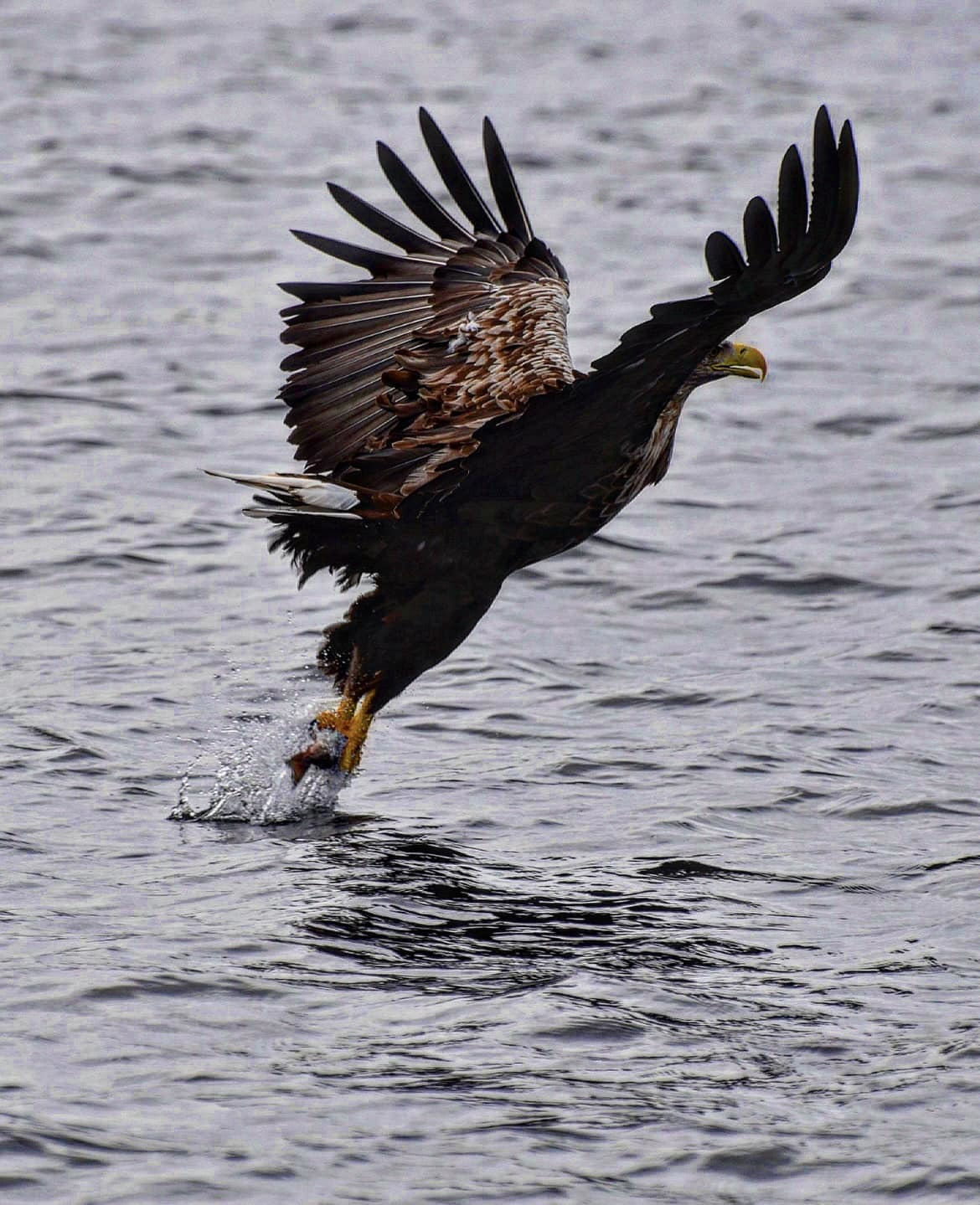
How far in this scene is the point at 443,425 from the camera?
264 inches

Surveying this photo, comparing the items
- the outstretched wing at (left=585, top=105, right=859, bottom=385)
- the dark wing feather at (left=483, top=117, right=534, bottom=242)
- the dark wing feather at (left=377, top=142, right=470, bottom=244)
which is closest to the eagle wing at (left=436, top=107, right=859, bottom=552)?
the outstretched wing at (left=585, top=105, right=859, bottom=385)

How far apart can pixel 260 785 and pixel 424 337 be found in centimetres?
147

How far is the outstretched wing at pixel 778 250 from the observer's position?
555 centimetres

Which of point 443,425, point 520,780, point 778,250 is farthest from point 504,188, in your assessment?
point 520,780

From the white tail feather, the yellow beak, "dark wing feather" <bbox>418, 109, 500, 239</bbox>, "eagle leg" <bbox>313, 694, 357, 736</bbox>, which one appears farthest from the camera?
"eagle leg" <bbox>313, 694, 357, 736</bbox>

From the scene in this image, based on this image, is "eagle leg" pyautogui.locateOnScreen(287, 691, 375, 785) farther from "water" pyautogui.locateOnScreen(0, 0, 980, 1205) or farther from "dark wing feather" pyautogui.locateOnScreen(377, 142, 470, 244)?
"dark wing feather" pyautogui.locateOnScreen(377, 142, 470, 244)

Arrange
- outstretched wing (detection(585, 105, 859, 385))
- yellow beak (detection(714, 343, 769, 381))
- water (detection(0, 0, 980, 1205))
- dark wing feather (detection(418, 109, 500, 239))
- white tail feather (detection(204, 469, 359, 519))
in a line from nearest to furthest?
water (detection(0, 0, 980, 1205)) < outstretched wing (detection(585, 105, 859, 385)) < white tail feather (detection(204, 469, 359, 519)) < dark wing feather (detection(418, 109, 500, 239)) < yellow beak (detection(714, 343, 769, 381))

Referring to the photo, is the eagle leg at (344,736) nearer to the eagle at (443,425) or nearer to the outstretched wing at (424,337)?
the eagle at (443,425)

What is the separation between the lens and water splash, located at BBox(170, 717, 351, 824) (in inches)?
274

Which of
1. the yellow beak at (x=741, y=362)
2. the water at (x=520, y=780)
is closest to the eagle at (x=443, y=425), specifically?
the yellow beak at (x=741, y=362)

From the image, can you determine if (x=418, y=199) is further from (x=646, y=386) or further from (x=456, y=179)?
(x=646, y=386)

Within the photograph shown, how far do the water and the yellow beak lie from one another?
1337 millimetres

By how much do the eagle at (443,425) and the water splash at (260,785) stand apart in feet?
0.16

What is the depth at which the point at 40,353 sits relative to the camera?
12.3m
